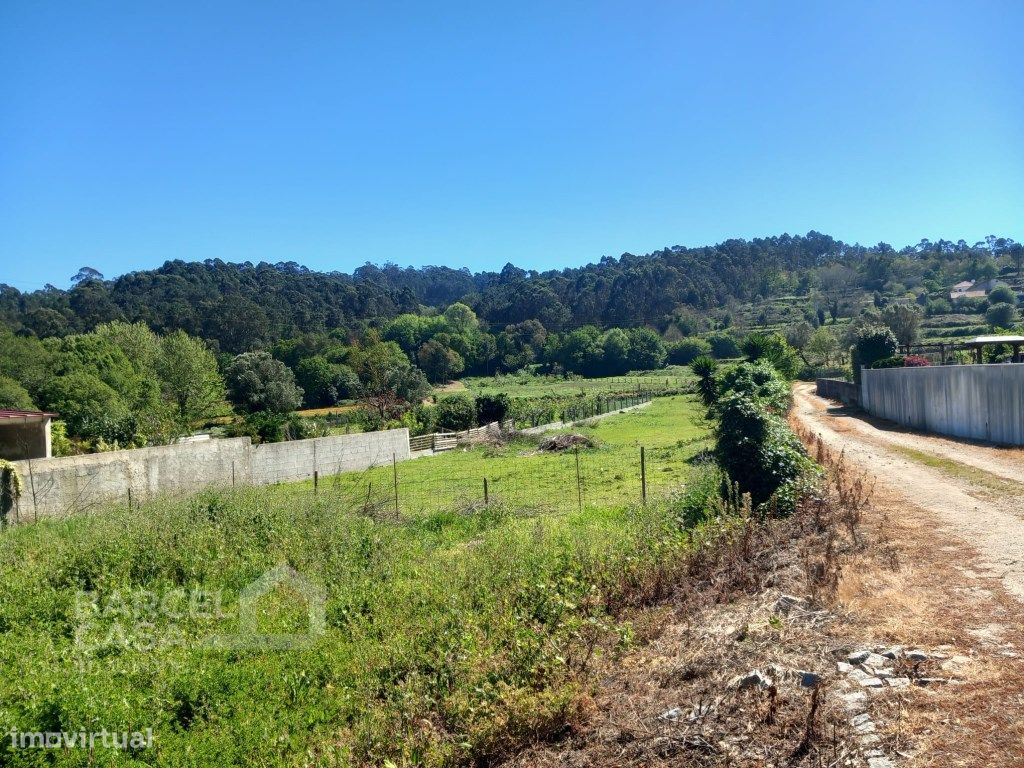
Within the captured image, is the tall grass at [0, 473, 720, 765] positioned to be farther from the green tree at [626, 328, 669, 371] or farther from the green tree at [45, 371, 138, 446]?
the green tree at [626, 328, 669, 371]

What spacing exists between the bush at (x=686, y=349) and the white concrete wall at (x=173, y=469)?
237ft

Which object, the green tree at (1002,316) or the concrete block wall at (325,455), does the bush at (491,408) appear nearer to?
the concrete block wall at (325,455)

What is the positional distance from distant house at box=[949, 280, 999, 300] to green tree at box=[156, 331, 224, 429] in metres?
94.0

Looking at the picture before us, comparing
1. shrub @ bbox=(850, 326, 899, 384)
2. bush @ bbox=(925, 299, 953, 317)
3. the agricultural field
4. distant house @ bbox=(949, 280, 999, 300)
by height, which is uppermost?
distant house @ bbox=(949, 280, 999, 300)

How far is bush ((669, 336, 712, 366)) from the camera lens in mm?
93375

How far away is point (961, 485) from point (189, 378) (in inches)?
2073

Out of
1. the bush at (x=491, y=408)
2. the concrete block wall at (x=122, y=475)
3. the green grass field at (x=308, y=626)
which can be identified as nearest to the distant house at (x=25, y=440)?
the concrete block wall at (x=122, y=475)

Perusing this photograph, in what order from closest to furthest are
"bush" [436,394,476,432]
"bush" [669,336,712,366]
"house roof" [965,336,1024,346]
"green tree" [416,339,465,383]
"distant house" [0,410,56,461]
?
"distant house" [0,410,56,461]
"house roof" [965,336,1024,346]
"bush" [436,394,476,432]
"green tree" [416,339,465,383]
"bush" [669,336,712,366]

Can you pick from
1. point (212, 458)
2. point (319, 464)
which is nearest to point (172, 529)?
point (212, 458)

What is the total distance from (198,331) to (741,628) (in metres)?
91.6

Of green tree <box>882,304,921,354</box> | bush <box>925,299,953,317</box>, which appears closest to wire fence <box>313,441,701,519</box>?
green tree <box>882,304,921,354</box>

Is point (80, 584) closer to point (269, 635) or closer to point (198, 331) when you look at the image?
point (269, 635)

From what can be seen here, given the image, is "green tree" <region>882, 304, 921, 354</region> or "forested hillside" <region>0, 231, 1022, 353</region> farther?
"forested hillside" <region>0, 231, 1022, 353</region>

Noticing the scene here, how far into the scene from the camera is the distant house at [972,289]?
95.4 meters
